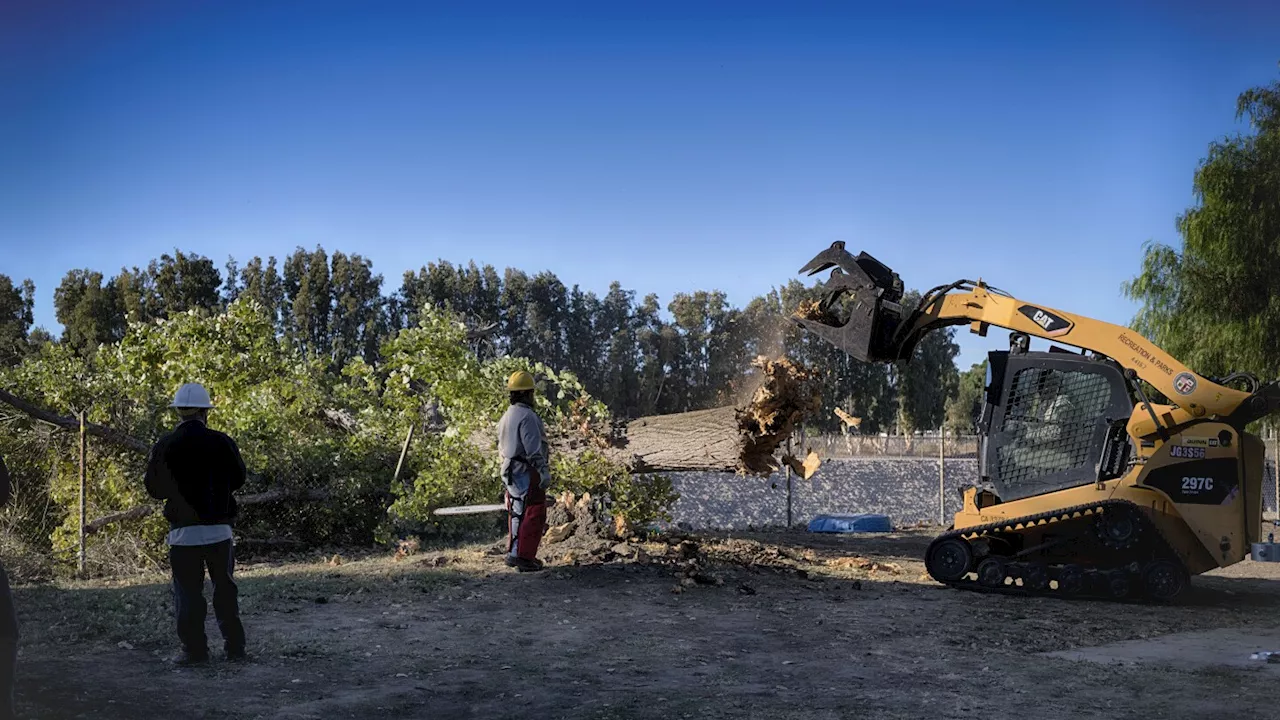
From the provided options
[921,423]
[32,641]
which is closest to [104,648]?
[32,641]

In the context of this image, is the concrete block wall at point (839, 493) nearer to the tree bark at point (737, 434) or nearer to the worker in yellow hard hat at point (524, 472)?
the tree bark at point (737, 434)

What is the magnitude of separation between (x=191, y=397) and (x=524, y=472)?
354cm

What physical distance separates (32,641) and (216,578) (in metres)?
1.31

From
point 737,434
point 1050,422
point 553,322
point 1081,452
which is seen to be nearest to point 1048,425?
point 1050,422

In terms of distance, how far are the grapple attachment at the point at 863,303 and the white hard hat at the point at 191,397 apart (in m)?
6.17

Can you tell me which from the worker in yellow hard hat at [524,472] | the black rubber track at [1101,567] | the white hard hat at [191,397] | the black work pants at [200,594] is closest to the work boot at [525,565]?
the worker in yellow hard hat at [524,472]

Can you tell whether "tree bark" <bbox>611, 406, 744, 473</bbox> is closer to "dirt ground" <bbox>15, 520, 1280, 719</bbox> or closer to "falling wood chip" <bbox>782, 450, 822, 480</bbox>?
"falling wood chip" <bbox>782, 450, 822, 480</bbox>

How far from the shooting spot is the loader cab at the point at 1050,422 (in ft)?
31.2

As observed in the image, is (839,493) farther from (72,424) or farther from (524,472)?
(72,424)

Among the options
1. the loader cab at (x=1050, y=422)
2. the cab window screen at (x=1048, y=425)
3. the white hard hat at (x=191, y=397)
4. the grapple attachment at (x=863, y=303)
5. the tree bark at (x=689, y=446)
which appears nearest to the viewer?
the white hard hat at (x=191, y=397)

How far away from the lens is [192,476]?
19.6 ft

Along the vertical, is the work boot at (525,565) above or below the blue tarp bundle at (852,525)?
above

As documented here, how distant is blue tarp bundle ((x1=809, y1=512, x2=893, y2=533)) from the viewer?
17.1 m

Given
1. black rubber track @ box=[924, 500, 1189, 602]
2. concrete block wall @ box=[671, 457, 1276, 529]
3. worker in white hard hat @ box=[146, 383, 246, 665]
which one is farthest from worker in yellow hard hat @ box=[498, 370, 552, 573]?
concrete block wall @ box=[671, 457, 1276, 529]
